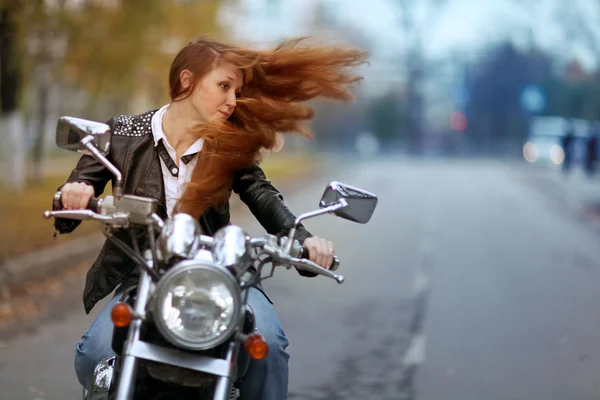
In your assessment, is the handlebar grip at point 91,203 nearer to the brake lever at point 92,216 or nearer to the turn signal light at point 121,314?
the brake lever at point 92,216

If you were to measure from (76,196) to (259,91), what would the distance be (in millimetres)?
817

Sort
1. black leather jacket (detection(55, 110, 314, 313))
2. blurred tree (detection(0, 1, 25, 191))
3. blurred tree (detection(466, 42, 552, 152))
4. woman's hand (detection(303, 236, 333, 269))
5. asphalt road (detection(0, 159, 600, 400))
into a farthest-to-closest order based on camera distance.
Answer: blurred tree (detection(466, 42, 552, 152)), blurred tree (detection(0, 1, 25, 191)), asphalt road (detection(0, 159, 600, 400)), black leather jacket (detection(55, 110, 314, 313)), woman's hand (detection(303, 236, 333, 269))

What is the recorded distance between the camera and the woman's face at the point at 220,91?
11.9ft

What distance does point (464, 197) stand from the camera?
28.5m

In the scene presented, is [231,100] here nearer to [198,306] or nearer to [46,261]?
[198,306]

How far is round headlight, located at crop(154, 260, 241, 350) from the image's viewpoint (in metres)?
2.81

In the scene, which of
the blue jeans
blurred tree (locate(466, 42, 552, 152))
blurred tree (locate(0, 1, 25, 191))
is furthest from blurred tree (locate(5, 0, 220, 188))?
blurred tree (locate(466, 42, 552, 152))

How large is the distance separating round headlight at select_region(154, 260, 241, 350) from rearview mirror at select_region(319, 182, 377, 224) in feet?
2.13

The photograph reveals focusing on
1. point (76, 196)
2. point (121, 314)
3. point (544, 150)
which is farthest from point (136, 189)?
point (544, 150)

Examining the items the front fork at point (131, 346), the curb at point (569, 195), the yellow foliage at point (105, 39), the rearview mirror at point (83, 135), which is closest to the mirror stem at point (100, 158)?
the rearview mirror at point (83, 135)

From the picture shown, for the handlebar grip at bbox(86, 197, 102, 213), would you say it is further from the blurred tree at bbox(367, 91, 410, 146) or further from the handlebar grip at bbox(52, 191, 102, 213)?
the blurred tree at bbox(367, 91, 410, 146)

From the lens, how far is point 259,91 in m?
3.71

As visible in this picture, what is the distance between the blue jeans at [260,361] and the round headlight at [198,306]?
0.54 meters

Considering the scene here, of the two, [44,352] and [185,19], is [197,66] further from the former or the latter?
[185,19]
